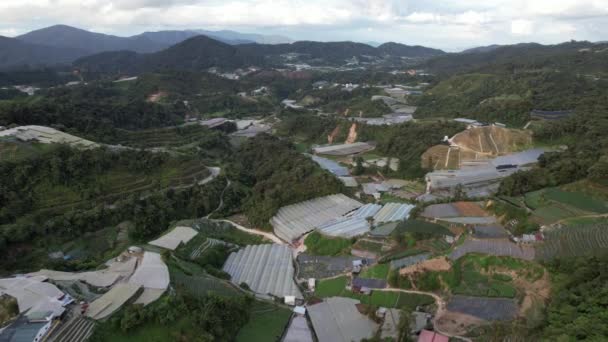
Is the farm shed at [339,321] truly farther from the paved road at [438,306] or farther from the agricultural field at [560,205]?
the agricultural field at [560,205]

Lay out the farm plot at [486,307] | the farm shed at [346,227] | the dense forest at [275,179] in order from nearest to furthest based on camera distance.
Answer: the farm plot at [486,307] < the farm shed at [346,227] < the dense forest at [275,179]

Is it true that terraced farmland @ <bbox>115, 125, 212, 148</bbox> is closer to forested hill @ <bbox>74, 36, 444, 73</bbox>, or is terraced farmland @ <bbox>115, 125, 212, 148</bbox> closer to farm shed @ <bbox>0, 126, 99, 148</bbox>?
farm shed @ <bbox>0, 126, 99, 148</bbox>

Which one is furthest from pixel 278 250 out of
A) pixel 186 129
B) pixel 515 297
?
pixel 186 129

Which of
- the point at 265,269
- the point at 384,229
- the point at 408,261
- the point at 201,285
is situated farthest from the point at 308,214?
the point at 201,285

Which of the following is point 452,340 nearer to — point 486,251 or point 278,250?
point 486,251

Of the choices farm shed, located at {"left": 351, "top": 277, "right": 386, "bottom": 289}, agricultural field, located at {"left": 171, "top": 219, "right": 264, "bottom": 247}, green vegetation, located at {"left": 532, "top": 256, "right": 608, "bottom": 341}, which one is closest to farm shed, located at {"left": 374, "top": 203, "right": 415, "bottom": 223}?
farm shed, located at {"left": 351, "top": 277, "right": 386, "bottom": 289}

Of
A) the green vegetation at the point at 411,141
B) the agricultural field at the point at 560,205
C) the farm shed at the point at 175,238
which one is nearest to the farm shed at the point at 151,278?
the farm shed at the point at 175,238

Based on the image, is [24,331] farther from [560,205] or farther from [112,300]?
[560,205]
